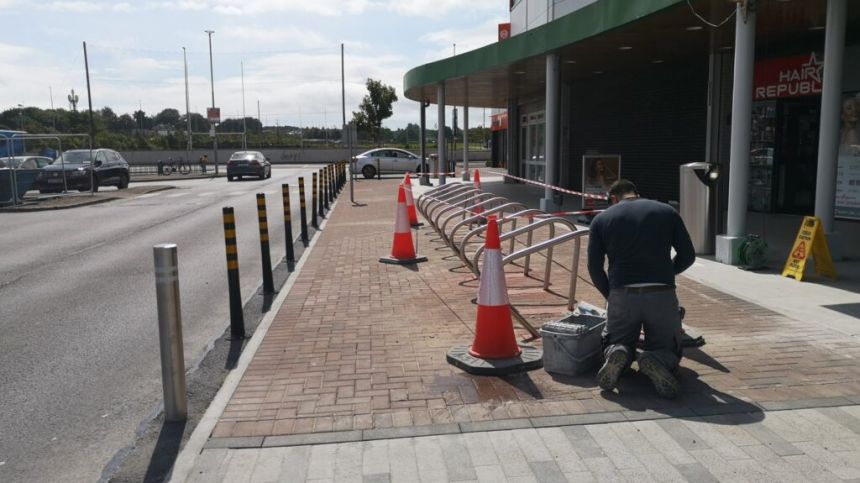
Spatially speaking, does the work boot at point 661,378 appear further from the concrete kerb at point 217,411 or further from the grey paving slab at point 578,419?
the concrete kerb at point 217,411

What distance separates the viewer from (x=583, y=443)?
4.17m

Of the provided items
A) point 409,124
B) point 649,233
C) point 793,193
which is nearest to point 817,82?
point 793,193

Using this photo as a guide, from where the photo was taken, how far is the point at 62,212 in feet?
66.8

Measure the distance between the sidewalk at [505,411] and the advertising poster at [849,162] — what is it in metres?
8.17

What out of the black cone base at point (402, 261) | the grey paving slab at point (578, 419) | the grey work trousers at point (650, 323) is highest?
the grey work trousers at point (650, 323)

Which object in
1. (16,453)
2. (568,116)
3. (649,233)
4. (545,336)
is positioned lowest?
(16,453)

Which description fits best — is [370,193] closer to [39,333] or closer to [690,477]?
[39,333]

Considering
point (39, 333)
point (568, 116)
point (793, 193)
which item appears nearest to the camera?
point (39, 333)

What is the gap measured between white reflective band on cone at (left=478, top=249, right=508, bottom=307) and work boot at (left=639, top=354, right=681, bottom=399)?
1.19 metres

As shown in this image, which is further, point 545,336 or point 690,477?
point 545,336

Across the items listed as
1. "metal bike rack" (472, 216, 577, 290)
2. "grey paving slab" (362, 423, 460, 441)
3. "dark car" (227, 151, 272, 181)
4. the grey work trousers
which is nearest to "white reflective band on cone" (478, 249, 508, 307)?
"metal bike rack" (472, 216, 577, 290)

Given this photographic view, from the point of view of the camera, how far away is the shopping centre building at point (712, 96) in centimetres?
988

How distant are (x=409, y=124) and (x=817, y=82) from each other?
288 feet

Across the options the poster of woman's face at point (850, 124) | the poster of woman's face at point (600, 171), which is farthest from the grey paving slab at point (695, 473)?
the poster of woman's face at point (850, 124)
